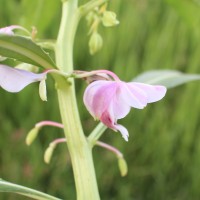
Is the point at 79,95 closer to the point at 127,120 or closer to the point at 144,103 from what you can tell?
the point at 127,120

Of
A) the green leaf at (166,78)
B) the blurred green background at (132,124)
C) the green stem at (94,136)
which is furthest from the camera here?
the blurred green background at (132,124)

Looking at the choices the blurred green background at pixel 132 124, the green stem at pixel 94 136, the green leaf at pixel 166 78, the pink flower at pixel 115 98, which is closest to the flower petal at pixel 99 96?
the pink flower at pixel 115 98

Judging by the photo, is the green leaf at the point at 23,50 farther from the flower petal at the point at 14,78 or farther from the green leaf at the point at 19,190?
the green leaf at the point at 19,190

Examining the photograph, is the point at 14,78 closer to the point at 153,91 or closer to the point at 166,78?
the point at 153,91

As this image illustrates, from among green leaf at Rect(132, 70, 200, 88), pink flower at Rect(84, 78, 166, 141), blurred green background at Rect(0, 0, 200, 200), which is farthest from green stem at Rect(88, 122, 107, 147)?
blurred green background at Rect(0, 0, 200, 200)

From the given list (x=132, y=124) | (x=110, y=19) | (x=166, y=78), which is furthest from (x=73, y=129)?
(x=132, y=124)

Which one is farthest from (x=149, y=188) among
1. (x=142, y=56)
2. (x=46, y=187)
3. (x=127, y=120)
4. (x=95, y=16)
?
(x=95, y=16)
